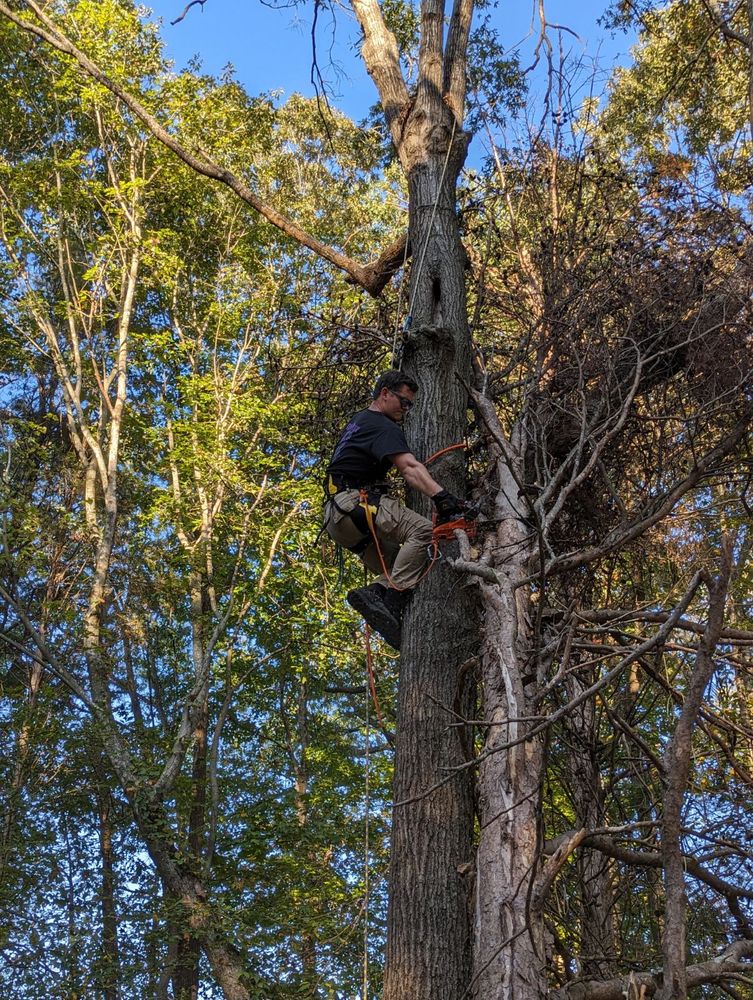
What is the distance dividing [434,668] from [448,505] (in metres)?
0.77

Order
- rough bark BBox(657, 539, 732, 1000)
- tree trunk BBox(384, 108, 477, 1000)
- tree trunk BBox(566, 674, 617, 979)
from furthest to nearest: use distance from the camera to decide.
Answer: tree trunk BBox(566, 674, 617, 979) → tree trunk BBox(384, 108, 477, 1000) → rough bark BBox(657, 539, 732, 1000)

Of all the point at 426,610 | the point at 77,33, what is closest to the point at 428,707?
the point at 426,610

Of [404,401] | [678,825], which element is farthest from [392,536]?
[678,825]

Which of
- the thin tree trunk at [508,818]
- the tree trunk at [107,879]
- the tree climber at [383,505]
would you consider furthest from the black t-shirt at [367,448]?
the tree trunk at [107,879]

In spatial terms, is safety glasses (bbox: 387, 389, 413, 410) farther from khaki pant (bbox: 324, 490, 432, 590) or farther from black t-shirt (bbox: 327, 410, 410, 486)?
khaki pant (bbox: 324, 490, 432, 590)

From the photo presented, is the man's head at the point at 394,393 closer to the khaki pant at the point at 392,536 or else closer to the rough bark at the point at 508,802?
the khaki pant at the point at 392,536

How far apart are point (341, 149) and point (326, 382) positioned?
33.0 ft

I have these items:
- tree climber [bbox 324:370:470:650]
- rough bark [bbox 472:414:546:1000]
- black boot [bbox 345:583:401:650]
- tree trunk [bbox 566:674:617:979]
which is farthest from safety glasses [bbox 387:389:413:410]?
tree trunk [bbox 566:674:617:979]

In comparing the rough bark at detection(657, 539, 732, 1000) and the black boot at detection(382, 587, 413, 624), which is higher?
the black boot at detection(382, 587, 413, 624)

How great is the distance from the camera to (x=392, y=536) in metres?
4.42

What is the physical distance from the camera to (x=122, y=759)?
947 centimetres

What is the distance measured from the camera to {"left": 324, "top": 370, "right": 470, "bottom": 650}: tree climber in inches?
165

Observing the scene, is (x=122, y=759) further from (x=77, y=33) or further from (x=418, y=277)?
(x=77, y=33)

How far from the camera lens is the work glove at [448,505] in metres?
4.17
